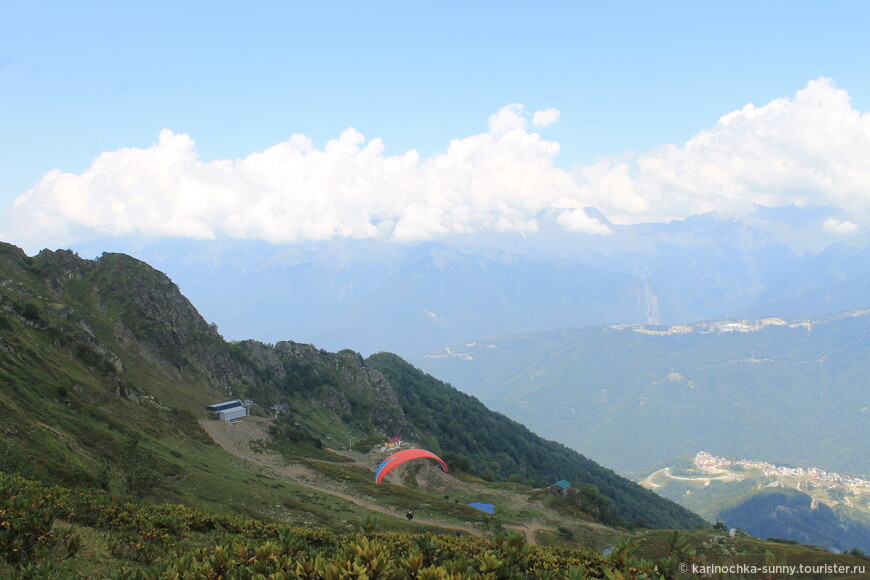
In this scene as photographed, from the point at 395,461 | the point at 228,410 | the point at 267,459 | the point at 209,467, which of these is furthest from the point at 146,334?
the point at 395,461

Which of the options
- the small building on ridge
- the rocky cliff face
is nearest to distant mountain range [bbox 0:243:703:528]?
the rocky cliff face

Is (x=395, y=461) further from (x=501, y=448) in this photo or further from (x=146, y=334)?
(x=501, y=448)

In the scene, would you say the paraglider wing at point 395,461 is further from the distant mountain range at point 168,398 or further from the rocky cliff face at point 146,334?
the rocky cliff face at point 146,334

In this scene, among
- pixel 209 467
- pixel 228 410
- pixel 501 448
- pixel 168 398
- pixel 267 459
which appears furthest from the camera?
pixel 501 448

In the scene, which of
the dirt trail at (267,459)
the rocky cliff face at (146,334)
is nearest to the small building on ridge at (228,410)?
the dirt trail at (267,459)

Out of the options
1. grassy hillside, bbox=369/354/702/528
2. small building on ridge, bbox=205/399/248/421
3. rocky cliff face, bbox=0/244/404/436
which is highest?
rocky cliff face, bbox=0/244/404/436

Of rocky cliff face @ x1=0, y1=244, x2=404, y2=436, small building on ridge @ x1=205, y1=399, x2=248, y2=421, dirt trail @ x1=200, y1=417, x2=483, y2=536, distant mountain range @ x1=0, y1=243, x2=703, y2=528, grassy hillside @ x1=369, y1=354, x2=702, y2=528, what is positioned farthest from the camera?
grassy hillside @ x1=369, y1=354, x2=702, y2=528

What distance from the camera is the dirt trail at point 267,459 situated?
6125 cm

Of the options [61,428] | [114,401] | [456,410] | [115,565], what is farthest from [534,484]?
[115,565]

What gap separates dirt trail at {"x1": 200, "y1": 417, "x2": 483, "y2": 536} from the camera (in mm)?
61250

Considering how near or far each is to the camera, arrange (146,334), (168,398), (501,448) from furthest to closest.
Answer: (501,448) → (146,334) → (168,398)

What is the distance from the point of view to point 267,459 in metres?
76.1

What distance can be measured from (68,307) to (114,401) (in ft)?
110

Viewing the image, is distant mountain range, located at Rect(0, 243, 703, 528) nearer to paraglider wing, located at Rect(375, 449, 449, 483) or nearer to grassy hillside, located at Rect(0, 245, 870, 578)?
grassy hillside, located at Rect(0, 245, 870, 578)
